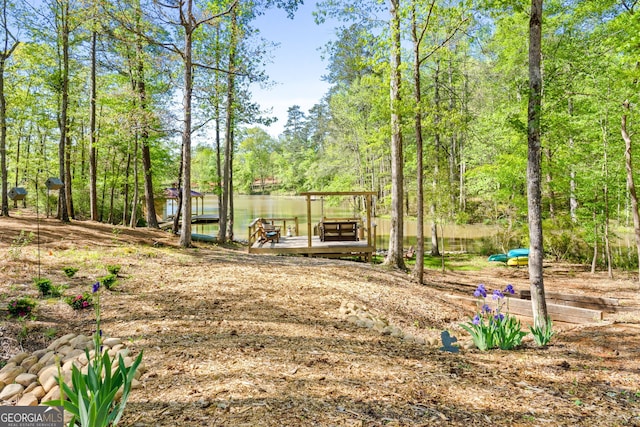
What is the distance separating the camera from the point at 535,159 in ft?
15.6

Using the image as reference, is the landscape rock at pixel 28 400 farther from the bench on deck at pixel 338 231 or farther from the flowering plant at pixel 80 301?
the bench on deck at pixel 338 231

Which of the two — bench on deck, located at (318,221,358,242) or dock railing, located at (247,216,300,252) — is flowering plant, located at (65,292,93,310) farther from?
bench on deck, located at (318,221,358,242)

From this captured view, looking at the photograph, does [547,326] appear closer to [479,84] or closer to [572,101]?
[572,101]

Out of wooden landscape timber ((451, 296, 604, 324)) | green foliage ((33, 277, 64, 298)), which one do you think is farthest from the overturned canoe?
green foliage ((33, 277, 64, 298))

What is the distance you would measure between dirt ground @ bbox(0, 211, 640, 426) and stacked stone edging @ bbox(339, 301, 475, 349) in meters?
0.13

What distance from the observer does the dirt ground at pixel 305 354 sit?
8.23 feet

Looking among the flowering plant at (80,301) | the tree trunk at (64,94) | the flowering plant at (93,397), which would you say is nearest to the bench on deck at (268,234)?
the tree trunk at (64,94)

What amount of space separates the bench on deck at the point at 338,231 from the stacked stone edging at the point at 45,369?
9.96 meters

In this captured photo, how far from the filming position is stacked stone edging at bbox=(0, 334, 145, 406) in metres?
2.80

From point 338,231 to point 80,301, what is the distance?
943cm

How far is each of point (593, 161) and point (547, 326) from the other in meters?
10.9

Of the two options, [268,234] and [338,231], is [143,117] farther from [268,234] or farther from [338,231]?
[338,231]

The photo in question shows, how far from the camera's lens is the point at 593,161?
12594 mm

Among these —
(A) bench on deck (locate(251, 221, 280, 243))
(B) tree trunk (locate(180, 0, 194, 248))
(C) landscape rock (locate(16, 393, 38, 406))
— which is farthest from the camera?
(A) bench on deck (locate(251, 221, 280, 243))
